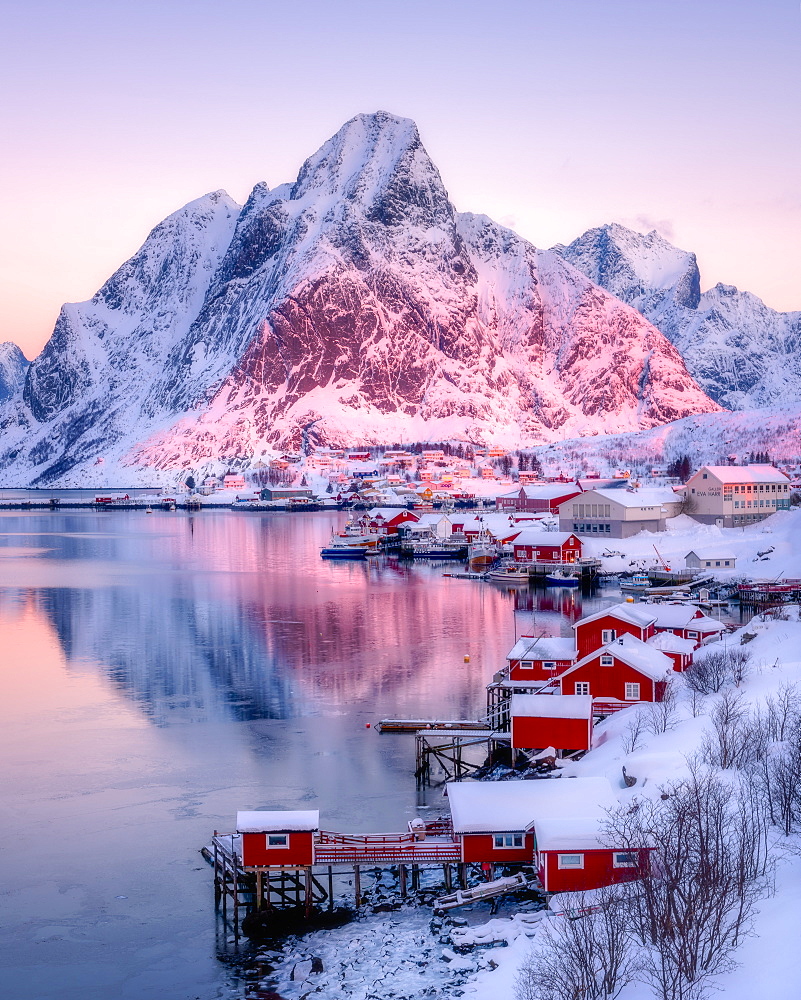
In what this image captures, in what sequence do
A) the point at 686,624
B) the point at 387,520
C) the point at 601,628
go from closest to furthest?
the point at 601,628, the point at 686,624, the point at 387,520

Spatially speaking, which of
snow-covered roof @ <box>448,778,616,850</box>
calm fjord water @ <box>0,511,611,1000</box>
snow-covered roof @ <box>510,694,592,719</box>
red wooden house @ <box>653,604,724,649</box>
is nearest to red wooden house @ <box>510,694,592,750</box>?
snow-covered roof @ <box>510,694,592,719</box>

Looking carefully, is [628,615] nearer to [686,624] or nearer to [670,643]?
[670,643]

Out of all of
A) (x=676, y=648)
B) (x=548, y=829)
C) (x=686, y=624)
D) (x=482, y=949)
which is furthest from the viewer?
(x=686, y=624)

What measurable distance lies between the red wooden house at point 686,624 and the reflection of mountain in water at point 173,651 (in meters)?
12.3

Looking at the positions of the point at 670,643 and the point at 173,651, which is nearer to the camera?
the point at 670,643

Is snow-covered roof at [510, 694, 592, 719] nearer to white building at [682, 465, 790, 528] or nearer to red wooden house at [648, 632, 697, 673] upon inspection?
red wooden house at [648, 632, 697, 673]

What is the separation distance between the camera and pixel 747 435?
407 ft

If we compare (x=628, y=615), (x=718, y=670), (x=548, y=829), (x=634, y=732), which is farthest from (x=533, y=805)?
(x=628, y=615)

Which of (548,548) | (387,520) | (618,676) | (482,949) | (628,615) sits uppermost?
(387,520)

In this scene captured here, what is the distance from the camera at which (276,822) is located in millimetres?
18141

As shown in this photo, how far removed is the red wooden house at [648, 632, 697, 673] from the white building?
41356 mm

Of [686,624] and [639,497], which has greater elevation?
[639,497]

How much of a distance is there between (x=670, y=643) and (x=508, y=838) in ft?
47.8

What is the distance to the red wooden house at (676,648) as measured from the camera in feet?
101
